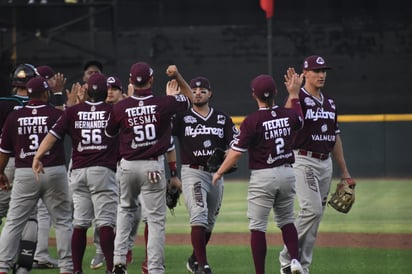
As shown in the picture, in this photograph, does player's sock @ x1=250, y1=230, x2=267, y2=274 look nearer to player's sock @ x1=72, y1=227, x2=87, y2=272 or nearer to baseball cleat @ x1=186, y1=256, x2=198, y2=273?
baseball cleat @ x1=186, y1=256, x2=198, y2=273

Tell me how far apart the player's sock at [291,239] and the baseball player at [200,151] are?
34.8 inches

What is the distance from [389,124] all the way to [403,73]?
189cm

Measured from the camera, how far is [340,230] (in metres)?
11.8

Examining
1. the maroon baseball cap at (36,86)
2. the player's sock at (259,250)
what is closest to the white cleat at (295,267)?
the player's sock at (259,250)

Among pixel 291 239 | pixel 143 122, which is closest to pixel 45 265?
pixel 143 122

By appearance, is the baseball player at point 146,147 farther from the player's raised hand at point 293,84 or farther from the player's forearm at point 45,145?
the player's raised hand at point 293,84

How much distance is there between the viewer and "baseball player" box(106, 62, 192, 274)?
287 inches

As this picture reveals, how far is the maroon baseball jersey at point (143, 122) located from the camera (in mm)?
7301

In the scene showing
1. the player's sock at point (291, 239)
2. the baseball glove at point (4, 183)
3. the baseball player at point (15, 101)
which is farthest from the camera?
the baseball player at point (15, 101)

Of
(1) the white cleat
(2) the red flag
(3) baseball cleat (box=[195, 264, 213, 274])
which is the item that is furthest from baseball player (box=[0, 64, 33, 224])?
(2) the red flag

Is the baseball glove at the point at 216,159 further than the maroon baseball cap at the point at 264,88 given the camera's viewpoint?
Yes

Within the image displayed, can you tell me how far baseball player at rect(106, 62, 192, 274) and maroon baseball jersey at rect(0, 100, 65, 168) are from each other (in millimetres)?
477

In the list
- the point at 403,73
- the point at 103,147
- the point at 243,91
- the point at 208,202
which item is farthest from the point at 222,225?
the point at 403,73

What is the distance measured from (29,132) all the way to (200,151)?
1.48 metres
